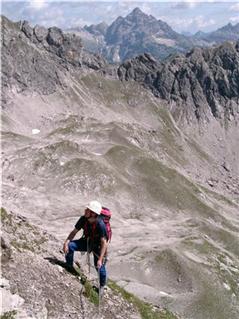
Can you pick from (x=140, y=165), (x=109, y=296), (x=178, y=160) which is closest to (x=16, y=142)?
(x=140, y=165)

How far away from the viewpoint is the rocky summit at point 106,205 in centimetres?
2241

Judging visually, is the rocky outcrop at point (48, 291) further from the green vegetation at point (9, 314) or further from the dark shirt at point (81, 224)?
the dark shirt at point (81, 224)

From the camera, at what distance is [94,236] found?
21.3 metres

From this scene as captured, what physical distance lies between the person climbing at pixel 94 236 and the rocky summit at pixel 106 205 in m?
1.53

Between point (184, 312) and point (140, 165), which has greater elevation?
point (184, 312)

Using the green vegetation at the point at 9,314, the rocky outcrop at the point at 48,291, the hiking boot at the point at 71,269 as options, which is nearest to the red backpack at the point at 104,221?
the rocky outcrop at the point at 48,291

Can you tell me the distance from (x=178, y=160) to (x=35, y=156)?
8078cm

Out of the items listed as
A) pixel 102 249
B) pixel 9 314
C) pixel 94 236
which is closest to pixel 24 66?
pixel 94 236

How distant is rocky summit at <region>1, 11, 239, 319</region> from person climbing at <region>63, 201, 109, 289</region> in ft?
5.01

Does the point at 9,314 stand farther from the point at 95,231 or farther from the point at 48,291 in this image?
the point at 95,231

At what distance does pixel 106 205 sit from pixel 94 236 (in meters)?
74.5

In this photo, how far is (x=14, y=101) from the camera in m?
168

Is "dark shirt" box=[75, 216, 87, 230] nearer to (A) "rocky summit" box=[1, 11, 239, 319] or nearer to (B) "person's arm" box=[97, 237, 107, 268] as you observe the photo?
(B) "person's arm" box=[97, 237, 107, 268]

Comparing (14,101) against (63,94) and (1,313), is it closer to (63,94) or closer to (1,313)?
(63,94)
